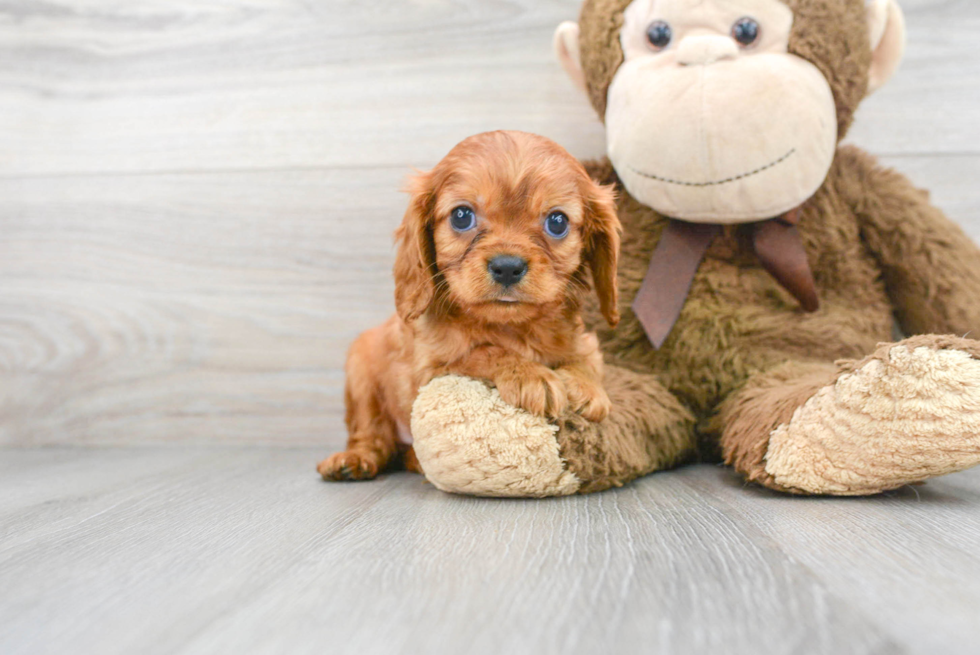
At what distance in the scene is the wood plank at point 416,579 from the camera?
2.11 ft

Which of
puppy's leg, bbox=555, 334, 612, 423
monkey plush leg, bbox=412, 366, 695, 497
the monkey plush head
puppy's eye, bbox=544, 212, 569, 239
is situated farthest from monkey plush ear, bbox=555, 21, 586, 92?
monkey plush leg, bbox=412, 366, 695, 497

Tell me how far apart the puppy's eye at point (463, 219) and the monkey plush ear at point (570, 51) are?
633 millimetres

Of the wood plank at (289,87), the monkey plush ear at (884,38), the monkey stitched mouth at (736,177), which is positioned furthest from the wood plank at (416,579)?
the wood plank at (289,87)

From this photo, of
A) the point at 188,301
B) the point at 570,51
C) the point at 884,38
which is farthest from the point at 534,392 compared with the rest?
the point at 188,301

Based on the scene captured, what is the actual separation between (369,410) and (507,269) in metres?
0.58

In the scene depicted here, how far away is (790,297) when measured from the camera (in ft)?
5.00

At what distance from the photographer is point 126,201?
197 cm

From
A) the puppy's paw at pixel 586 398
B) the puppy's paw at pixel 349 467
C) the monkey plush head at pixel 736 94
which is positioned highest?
the monkey plush head at pixel 736 94

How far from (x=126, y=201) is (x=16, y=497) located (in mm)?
924

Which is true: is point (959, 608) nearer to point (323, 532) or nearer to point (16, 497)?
point (323, 532)

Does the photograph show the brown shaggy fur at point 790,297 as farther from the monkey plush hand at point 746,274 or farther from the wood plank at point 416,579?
the wood plank at point 416,579

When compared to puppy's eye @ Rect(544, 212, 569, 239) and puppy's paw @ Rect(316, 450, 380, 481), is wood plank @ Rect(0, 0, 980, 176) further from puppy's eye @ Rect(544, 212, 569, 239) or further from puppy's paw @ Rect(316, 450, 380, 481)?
puppy's paw @ Rect(316, 450, 380, 481)

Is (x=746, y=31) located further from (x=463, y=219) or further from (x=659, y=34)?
(x=463, y=219)

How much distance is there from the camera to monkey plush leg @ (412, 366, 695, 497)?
3.74 ft
